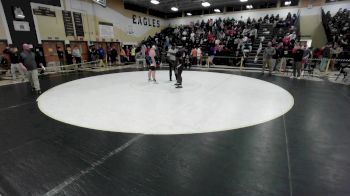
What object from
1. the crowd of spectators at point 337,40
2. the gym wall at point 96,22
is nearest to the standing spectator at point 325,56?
the crowd of spectators at point 337,40

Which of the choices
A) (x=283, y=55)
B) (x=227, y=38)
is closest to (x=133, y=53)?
(x=227, y=38)

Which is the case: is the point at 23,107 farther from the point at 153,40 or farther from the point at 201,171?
the point at 153,40

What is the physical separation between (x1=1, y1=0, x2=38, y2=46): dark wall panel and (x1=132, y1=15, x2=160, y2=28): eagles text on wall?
9.63 meters

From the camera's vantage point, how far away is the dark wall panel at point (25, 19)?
422 inches

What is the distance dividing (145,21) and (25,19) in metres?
11.9

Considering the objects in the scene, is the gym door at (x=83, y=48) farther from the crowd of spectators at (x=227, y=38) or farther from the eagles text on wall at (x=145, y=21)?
the eagles text on wall at (x=145, y=21)

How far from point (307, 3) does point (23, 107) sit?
2064cm

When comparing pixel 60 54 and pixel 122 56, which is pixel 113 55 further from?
pixel 60 54

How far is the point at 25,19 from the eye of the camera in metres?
11.4

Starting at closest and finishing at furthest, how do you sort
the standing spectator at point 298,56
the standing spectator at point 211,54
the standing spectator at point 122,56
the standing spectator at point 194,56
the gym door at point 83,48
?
1. the standing spectator at point 298,56
2. the standing spectator at point 211,54
3. the gym door at point 83,48
4. the standing spectator at point 194,56
5. the standing spectator at point 122,56

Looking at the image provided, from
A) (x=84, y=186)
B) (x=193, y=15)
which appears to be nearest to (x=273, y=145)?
(x=84, y=186)

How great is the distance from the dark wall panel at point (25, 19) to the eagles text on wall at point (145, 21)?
9626 mm

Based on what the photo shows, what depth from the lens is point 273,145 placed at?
303 centimetres

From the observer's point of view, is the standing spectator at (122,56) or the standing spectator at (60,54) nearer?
the standing spectator at (60,54)
